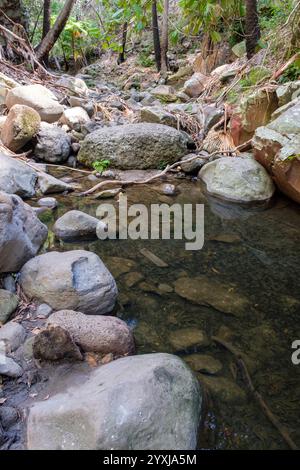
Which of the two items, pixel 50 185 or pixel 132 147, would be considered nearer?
pixel 50 185

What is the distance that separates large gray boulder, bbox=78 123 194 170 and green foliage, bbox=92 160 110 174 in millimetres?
114

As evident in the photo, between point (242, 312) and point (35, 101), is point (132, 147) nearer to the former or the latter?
point (35, 101)

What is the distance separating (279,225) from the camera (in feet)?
13.2

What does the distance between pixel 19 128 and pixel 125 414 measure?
14.7 ft

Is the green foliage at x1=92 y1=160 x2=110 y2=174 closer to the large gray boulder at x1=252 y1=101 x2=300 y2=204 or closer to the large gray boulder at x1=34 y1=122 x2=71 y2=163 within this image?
the large gray boulder at x1=34 y1=122 x2=71 y2=163

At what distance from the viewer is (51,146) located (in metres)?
5.48

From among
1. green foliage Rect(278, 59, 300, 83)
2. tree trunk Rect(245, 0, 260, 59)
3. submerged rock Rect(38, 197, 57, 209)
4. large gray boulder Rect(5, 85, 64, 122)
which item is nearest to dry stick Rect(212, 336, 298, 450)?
submerged rock Rect(38, 197, 57, 209)

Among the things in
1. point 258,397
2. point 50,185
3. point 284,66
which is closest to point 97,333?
point 258,397

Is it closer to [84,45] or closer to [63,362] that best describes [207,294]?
[63,362]

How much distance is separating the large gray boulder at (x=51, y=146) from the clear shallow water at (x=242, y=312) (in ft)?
4.30

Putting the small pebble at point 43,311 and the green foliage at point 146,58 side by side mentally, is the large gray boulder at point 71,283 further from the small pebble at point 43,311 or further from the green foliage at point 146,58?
the green foliage at point 146,58

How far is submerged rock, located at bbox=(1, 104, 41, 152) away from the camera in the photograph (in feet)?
16.9
